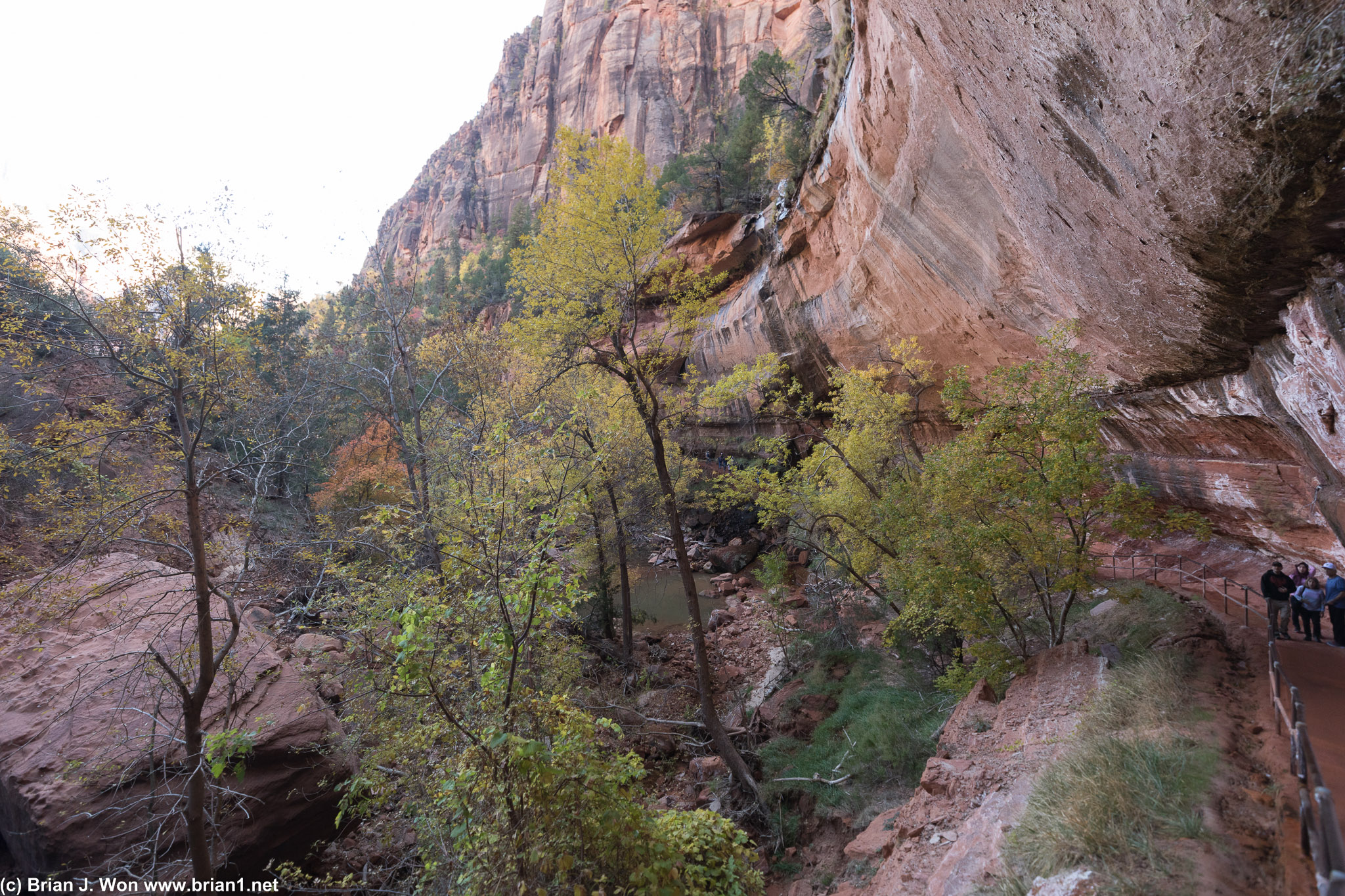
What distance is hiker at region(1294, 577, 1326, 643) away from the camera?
7828 millimetres

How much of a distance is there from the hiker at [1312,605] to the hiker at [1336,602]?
76mm

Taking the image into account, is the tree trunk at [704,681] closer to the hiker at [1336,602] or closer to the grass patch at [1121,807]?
the grass patch at [1121,807]

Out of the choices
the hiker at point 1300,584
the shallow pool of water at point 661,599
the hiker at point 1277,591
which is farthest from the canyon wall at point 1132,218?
the shallow pool of water at point 661,599

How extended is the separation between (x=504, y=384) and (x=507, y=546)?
39.2ft

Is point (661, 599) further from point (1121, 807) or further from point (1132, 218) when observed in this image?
point (1132, 218)

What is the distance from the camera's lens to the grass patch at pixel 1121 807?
3.71m

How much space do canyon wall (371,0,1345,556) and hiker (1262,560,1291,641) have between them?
999mm

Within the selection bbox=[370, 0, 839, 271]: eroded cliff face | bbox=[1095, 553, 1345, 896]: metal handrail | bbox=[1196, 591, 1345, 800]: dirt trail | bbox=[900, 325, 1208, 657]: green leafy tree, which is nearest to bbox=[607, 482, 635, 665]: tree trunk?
bbox=[900, 325, 1208, 657]: green leafy tree

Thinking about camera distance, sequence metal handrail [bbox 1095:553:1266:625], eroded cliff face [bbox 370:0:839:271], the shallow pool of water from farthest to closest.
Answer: eroded cliff face [bbox 370:0:839:271] → the shallow pool of water → metal handrail [bbox 1095:553:1266:625]

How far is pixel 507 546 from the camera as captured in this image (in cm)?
499

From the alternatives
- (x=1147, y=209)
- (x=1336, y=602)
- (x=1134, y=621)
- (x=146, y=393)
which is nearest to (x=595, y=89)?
(x=146, y=393)

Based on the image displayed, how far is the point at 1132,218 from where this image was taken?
5344mm

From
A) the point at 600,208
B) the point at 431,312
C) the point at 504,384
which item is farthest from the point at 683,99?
the point at 600,208

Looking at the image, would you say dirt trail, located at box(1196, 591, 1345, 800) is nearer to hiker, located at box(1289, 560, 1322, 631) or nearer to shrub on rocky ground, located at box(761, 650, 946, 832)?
hiker, located at box(1289, 560, 1322, 631)
